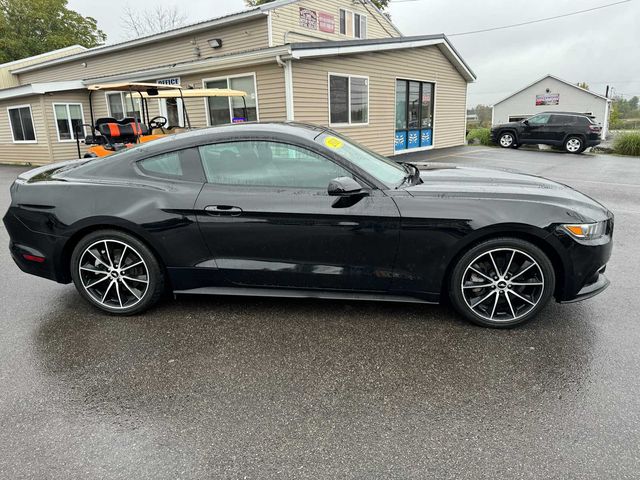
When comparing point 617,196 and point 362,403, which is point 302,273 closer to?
point 362,403

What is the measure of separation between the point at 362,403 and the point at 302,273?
A: 112cm

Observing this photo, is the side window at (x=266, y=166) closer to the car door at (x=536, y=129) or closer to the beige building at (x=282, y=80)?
the beige building at (x=282, y=80)

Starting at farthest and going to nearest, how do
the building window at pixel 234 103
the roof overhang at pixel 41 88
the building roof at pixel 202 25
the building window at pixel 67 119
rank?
the building window at pixel 67 119, the roof overhang at pixel 41 88, the building roof at pixel 202 25, the building window at pixel 234 103

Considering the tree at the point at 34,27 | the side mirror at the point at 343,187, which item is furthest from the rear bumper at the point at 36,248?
the tree at the point at 34,27

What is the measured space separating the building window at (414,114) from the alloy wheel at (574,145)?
5547 mm

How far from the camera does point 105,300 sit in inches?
142

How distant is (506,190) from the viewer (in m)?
3.30

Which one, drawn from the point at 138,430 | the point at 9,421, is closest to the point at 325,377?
the point at 138,430

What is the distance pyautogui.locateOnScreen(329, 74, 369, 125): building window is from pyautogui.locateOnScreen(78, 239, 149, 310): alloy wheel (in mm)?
9965

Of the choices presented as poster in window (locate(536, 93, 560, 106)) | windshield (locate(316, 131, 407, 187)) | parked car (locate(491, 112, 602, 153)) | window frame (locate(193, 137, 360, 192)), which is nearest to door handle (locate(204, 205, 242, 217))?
window frame (locate(193, 137, 360, 192))

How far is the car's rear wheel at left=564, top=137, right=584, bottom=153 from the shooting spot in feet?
57.7

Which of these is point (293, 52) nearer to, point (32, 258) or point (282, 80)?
point (282, 80)

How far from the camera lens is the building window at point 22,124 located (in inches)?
641

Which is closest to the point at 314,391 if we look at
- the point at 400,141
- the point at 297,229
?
the point at 297,229
